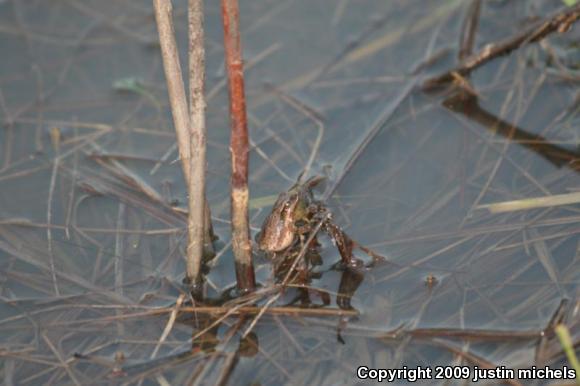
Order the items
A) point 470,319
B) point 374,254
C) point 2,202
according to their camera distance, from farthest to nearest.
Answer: point 2,202
point 374,254
point 470,319

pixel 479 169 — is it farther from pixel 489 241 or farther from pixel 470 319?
pixel 470 319

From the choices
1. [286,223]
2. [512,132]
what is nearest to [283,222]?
[286,223]

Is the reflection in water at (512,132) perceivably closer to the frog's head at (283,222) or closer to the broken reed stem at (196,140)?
the frog's head at (283,222)

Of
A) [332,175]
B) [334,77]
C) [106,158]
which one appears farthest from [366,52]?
[106,158]

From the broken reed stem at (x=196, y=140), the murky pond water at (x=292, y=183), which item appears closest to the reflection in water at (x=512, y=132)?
the murky pond water at (x=292, y=183)

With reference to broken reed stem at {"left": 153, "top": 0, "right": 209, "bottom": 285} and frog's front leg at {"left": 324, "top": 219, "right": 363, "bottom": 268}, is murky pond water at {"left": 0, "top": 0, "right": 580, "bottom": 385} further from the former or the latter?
broken reed stem at {"left": 153, "top": 0, "right": 209, "bottom": 285}

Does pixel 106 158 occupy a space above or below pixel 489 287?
above

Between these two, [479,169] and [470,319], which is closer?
[470,319]
